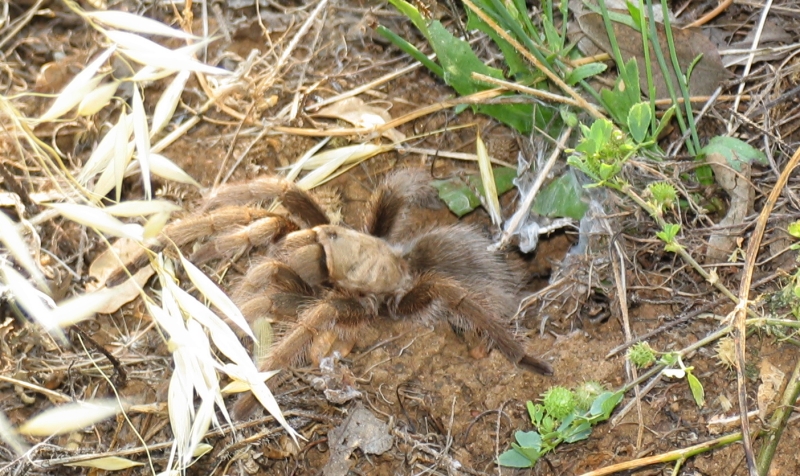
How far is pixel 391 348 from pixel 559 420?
86 cm

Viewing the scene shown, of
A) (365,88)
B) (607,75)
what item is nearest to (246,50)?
(365,88)

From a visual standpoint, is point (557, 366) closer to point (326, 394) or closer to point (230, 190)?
point (326, 394)

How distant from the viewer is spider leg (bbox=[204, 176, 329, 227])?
3344 mm

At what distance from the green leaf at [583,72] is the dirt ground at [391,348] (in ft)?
1.84

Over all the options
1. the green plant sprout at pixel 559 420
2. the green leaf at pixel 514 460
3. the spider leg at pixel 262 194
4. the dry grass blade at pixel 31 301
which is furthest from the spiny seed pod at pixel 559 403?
the spider leg at pixel 262 194

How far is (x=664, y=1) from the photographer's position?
106 inches

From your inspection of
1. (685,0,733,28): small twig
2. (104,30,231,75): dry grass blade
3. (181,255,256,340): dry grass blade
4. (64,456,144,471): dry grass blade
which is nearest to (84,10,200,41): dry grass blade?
(104,30,231,75): dry grass blade

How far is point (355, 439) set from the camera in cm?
261

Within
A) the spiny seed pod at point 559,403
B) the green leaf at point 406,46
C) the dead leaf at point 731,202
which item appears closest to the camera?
the spiny seed pod at point 559,403

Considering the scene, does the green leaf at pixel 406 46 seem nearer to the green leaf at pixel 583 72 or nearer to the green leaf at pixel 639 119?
the green leaf at pixel 583 72

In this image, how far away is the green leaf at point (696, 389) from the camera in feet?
7.41

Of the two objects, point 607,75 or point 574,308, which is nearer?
point 574,308

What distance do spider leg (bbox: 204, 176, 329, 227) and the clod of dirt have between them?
1075 millimetres

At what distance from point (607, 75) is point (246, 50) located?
176 centimetres
